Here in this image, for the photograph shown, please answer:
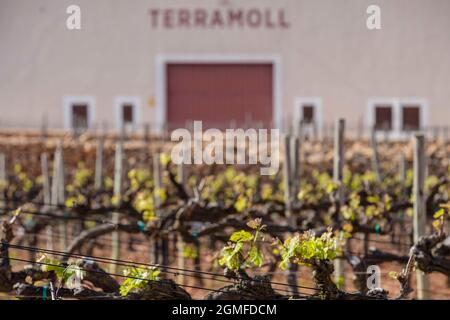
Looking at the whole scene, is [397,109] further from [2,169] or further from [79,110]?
[2,169]

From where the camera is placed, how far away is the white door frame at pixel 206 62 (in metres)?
25.0

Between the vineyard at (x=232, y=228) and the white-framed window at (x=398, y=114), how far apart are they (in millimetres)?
3321

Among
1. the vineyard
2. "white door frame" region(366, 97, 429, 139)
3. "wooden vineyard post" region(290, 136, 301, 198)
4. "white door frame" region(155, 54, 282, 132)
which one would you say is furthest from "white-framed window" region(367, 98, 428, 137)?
"wooden vineyard post" region(290, 136, 301, 198)

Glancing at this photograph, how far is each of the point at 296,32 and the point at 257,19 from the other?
1085 mm

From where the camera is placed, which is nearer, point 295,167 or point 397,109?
point 295,167

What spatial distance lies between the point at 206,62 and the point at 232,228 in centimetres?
1226

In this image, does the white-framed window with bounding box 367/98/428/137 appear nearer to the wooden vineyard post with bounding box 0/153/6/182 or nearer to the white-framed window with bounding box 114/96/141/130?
the white-framed window with bounding box 114/96/141/130

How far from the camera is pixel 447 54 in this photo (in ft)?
81.5

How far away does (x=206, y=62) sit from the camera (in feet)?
83.0

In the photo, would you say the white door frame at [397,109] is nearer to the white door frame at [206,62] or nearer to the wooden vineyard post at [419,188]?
the white door frame at [206,62]

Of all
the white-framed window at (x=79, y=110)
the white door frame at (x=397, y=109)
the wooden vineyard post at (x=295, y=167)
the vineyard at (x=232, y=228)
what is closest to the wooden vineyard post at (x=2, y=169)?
the vineyard at (x=232, y=228)

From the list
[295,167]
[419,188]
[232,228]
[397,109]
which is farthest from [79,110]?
[419,188]

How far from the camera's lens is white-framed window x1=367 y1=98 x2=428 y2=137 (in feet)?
82.2
